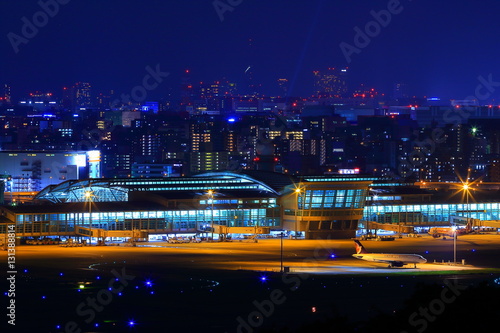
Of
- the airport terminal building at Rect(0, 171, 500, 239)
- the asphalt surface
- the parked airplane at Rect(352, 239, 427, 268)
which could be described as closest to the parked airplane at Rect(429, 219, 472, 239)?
the airport terminal building at Rect(0, 171, 500, 239)

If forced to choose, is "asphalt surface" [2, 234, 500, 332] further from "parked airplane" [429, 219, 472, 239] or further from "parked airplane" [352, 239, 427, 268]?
"parked airplane" [429, 219, 472, 239]

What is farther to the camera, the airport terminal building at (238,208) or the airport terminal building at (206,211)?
the airport terminal building at (238,208)

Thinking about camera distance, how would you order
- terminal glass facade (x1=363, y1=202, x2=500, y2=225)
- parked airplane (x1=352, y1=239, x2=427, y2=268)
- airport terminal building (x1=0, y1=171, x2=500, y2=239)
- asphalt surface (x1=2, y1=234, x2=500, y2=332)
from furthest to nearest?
terminal glass facade (x1=363, y1=202, x2=500, y2=225)
airport terminal building (x1=0, y1=171, x2=500, y2=239)
parked airplane (x1=352, y1=239, x2=427, y2=268)
asphalt surface (x1=2, y1=234, x2=500, y2=332)

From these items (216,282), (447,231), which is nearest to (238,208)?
(447,231)

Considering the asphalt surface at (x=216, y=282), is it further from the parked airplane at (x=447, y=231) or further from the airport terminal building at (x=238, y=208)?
the parked airplane at (x=447, y=231)

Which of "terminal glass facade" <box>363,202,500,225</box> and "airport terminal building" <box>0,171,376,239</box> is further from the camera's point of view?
"terminal glass facade" <box>363,202,500,225</box>

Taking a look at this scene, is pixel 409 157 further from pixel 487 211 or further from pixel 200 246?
pixel 200 246

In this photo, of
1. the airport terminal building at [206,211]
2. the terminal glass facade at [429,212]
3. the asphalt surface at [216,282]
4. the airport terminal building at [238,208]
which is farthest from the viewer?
the terminal glass facade at [429,212]

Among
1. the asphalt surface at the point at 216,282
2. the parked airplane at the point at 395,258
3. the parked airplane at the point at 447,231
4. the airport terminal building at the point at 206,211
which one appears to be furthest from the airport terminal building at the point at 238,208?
the parked airplane at the point at 395,258

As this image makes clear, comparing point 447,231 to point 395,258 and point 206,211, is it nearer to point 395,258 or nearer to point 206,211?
point 206,211
